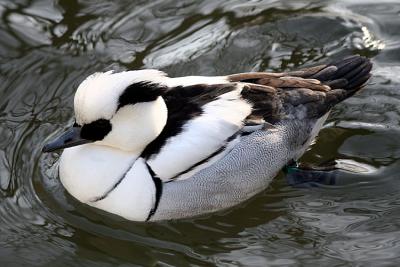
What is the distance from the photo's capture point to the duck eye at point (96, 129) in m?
5.45

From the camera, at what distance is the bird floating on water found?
539 centimetres

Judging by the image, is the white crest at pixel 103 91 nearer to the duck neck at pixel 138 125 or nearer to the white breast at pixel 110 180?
the duck neck at pixel 138 125

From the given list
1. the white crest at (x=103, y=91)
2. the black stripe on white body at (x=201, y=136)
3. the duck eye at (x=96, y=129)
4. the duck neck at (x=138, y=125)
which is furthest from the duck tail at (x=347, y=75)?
the duck eye at (x=96, y=129)

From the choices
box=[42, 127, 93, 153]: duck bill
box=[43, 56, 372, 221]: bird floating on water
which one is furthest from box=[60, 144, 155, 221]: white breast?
box=[42, 127, 93, 153]: duck bill

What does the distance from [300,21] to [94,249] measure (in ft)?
10.9

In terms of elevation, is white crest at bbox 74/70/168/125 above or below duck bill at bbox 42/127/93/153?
above

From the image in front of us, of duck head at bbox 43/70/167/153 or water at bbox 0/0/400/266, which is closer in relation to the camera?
duck head at bbox 43/70/167/153

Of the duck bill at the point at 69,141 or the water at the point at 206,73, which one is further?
the water at the point at 206,73

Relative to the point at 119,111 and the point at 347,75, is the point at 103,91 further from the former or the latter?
the point at 347,75

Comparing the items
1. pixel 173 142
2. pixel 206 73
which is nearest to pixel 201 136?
pixel 173 142

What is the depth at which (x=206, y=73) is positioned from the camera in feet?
24.2

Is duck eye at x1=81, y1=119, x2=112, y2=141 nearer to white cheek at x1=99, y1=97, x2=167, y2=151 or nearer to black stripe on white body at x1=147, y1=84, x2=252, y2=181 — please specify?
white cheek at x1=99, y1=97, x2=167, y2=151

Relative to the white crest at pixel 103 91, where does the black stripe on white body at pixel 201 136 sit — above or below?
below

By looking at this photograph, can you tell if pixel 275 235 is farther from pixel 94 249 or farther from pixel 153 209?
pixel 94 249
